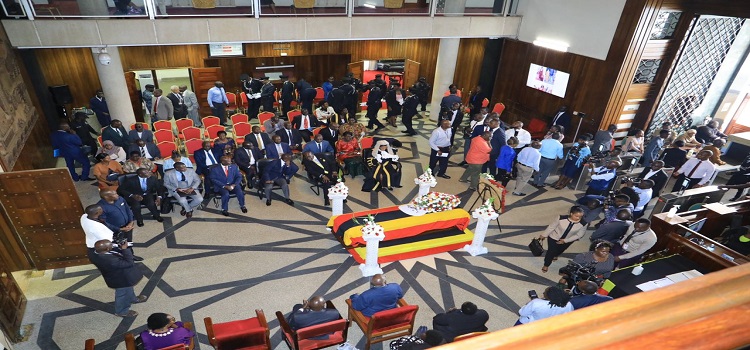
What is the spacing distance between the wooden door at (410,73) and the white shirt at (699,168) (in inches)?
385

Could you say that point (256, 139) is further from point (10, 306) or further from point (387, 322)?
point (387, 322)

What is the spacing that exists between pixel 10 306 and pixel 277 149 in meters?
5.11

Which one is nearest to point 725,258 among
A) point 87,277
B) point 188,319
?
point 188,319

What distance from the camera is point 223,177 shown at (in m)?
8.18

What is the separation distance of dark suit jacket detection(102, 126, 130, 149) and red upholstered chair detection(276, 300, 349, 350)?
6577mm

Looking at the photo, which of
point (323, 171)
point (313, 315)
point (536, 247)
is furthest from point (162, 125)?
point (536, 247)

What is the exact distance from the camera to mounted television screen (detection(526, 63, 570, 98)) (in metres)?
12.4

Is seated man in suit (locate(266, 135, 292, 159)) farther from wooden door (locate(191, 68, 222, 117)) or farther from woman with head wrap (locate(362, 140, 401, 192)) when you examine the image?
wooden door (locate(191, 68, 222, 117))

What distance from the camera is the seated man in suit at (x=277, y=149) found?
891 cm

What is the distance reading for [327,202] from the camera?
9.02 m

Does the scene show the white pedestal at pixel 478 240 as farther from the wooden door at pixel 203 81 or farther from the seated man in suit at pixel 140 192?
the wooden door at pixel 203 81

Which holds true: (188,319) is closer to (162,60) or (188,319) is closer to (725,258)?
(725,258)

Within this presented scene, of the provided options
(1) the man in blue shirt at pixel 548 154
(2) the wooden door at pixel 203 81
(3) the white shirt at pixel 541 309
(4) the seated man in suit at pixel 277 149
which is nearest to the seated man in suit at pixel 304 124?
(4) the seated man in suit at pixel 277 149

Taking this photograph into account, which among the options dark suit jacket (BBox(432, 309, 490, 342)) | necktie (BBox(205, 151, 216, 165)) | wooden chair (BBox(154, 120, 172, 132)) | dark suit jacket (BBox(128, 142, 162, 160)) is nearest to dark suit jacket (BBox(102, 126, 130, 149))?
dark suit jacket (BBox(128, 142, 162, 160))
